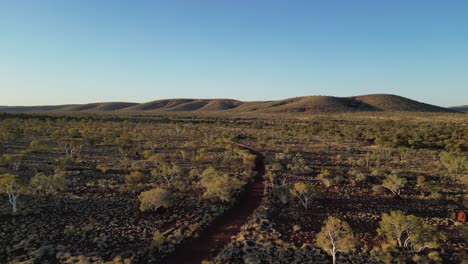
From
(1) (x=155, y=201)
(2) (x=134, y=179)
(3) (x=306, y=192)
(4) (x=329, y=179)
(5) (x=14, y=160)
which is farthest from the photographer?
(5) (x=14, y=160)

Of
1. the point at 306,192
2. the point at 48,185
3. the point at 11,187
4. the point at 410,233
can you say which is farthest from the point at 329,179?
the point at 11,187

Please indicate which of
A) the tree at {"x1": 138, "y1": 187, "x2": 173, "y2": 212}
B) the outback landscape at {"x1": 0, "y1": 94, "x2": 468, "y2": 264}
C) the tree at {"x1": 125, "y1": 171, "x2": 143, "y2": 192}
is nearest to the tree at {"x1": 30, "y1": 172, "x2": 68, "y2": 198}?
the outback landscape at {"x1": 0, "y1": 94, "x2": 468, "y2": 264}

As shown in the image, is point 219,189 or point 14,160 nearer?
point 219,189

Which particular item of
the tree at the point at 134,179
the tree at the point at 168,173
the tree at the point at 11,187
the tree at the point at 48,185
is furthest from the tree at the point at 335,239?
the tree at the point at 48,185

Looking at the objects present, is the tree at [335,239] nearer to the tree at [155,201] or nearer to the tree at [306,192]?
the tree at [306,192]

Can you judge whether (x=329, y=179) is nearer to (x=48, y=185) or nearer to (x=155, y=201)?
(x=155, y=201)

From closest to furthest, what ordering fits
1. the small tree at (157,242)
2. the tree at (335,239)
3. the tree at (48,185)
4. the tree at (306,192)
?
the tree at (335,239) < the small tree at (157,242) < the tree at (306,192) < the tree at (48,185)

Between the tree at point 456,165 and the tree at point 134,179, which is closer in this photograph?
the tree at point 134,179
